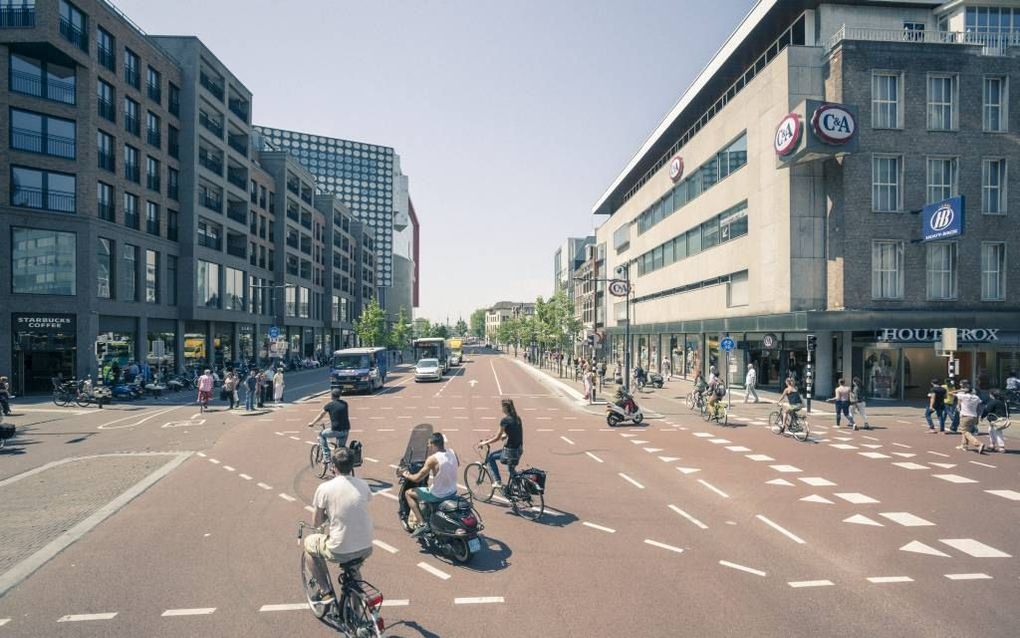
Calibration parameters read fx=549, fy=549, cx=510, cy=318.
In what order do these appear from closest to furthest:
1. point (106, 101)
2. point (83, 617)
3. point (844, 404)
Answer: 1. point (83, 617)
2. point (844, 404)
3. point (106, 101)

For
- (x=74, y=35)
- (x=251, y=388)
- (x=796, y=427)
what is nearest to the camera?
(x=796, y=427)

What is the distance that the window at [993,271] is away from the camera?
28.3 meters

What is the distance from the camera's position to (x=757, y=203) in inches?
1267

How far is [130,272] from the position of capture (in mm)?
36406

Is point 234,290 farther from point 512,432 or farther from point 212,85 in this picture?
point 512,432

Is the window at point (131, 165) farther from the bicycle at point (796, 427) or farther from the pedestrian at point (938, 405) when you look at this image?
the pedestrian at point (938, 405)

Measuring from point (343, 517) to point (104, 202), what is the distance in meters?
38.0

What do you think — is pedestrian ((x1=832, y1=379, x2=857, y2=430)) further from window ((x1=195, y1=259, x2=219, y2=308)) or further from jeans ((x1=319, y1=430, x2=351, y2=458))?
window ((x1=195, y1=259, x2=219, y2=308))

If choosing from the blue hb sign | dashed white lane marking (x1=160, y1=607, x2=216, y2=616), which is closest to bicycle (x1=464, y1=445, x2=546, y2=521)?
dashed white lane marking (x1=160, y1=607, x2=216, y2=616)

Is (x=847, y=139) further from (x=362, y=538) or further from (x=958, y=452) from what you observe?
(x=362, y=538)

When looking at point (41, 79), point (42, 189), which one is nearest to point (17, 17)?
point (41, 79)

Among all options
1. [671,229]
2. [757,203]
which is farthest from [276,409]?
[671,229]

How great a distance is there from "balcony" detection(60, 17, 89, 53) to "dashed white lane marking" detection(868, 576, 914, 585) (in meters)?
42.6

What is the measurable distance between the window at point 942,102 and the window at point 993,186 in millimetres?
2778
